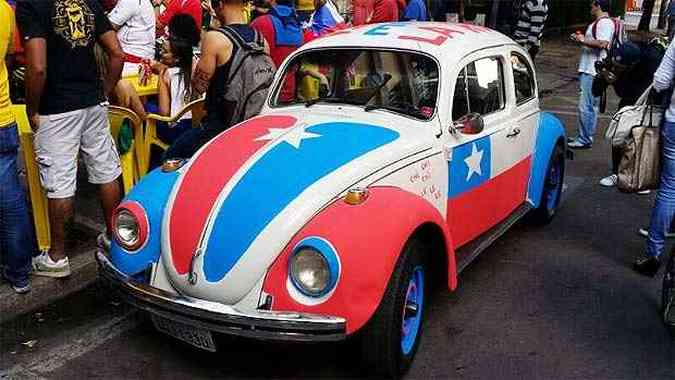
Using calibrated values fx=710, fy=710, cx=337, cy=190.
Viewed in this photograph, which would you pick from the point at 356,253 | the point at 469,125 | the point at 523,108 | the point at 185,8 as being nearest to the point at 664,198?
the point at 523,108

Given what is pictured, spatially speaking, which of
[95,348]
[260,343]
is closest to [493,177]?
[260,343]

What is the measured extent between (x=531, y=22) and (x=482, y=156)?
18.9 feet

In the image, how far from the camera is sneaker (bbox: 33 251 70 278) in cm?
451

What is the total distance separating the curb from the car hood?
129 cm

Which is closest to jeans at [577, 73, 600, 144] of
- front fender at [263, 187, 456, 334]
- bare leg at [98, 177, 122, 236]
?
front fender at [263, 187, 456, 334]

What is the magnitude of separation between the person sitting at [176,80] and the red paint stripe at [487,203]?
93.8 inches

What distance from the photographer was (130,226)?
11.8 ft

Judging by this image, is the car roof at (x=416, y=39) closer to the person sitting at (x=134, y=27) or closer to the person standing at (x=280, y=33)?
the person standing at (x=280, y=33)

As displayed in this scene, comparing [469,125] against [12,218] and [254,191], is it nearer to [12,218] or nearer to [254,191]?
[254,191]

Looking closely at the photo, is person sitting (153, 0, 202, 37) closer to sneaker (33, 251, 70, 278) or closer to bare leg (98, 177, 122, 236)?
bare leg (98, 177, 122, 236)

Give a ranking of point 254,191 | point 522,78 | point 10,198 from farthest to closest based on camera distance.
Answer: point 522,78 → point 10,198 → point 254,191

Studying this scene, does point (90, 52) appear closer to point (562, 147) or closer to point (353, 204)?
point (353, 204)

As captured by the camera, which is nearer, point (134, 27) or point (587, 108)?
point (134, 27)

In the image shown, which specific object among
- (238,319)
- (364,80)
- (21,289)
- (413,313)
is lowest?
(21,289)
